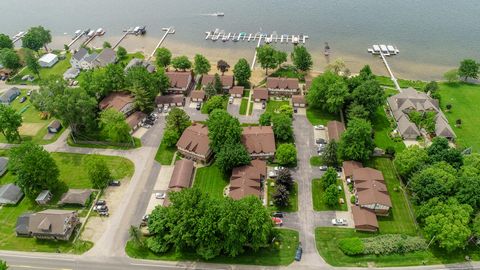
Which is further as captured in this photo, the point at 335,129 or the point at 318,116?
the point at 318,116

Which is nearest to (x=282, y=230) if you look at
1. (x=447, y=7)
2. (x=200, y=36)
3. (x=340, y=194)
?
(x=340, y=194)

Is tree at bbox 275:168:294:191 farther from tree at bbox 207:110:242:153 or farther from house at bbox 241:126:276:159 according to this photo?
tree at bbox 207:110:242:153

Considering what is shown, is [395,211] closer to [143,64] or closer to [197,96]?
[197,96]

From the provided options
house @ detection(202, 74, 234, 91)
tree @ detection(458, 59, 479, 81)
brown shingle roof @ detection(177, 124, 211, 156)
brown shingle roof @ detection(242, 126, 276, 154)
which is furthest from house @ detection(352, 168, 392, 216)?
tree @ detection(458, 59, 479, 81)

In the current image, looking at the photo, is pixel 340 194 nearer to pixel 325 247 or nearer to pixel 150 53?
pixel 325 247

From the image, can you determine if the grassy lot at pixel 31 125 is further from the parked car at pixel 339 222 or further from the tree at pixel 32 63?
the parked car at pixel 339 222

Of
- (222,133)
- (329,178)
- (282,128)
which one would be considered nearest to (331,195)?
(329,178)
